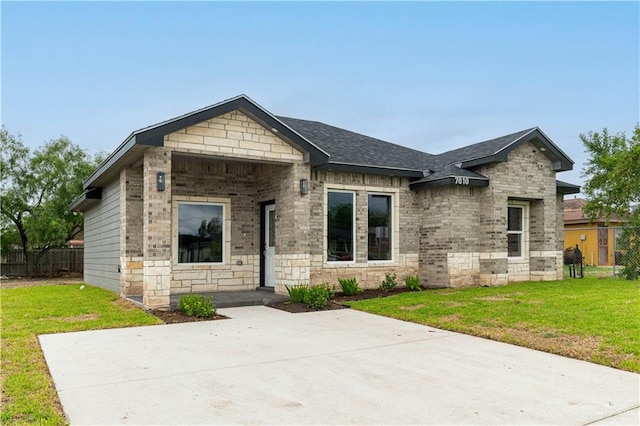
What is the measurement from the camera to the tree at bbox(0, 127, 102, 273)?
22328 millimetres

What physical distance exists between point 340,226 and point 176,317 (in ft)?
17.3

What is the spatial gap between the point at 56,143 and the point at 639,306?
2464cm

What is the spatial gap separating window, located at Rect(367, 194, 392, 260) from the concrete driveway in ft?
18.5

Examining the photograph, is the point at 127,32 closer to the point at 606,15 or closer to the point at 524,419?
the point at 606,15

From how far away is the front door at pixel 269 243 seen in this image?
1296 centimetres

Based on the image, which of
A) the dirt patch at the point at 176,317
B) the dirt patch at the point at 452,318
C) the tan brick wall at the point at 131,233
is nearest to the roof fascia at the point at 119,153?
the tan brick wall at the point at 131,233

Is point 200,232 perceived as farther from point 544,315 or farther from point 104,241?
point 544,315

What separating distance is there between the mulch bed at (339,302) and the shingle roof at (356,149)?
3.36 metres

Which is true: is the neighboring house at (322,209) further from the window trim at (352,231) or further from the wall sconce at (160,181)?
the wall sconce at (160,181)

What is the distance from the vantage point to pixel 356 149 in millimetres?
14641

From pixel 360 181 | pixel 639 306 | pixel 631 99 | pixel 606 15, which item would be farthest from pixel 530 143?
pixel 631 99

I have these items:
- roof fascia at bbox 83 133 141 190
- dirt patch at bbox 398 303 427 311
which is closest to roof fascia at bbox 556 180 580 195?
dirt patch at bbox 398 303 427 311

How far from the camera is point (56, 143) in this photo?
2408cm

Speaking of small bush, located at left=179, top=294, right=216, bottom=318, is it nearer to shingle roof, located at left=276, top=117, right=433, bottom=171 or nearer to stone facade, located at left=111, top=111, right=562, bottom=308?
stone facade, located at left=111, top=111, right=562, bottom=308
